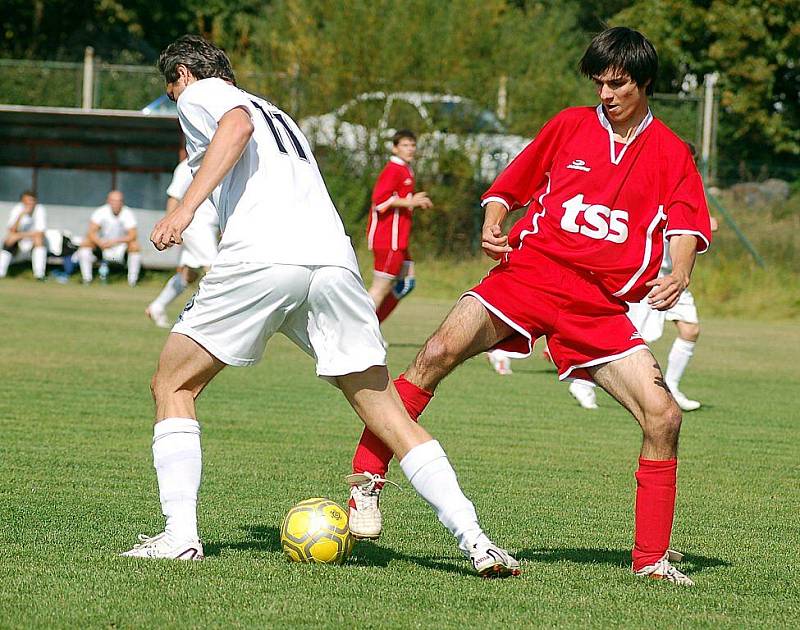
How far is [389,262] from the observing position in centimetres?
1459

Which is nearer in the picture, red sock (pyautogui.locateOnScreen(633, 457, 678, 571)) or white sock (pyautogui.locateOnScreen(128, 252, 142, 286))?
red sock (pyautogui.locateOnScreen(633, 457, 678, 571))

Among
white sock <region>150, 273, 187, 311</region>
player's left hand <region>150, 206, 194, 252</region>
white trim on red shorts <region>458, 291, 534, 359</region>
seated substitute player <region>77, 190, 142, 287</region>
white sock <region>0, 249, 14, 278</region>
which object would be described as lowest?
white sock <region>0, 249, 14, 278</region>

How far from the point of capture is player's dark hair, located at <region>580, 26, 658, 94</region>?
520 centimetres

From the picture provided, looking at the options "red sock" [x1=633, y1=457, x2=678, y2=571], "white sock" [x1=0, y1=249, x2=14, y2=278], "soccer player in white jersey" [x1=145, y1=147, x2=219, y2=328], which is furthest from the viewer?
"white sock" [x1=0, y1=249, x2=14, y2=278]

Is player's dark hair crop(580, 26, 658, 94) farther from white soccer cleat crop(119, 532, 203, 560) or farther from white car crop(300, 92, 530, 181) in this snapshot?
white car crop(300, 92, 530, 181)

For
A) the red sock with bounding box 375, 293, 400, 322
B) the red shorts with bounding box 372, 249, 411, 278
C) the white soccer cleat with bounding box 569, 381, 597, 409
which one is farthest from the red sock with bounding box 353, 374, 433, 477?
the red sock with bounding box 375, 293, 400, 322

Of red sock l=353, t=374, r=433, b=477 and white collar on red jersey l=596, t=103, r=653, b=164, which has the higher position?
white collar on red jersey l=596, t=103, r=653, b=164

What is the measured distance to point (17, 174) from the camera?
1098 inches

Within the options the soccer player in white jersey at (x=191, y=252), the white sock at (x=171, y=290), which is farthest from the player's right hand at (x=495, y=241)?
the white sock at (x=171, y=290)

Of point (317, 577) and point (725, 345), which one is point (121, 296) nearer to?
point (725, 345)

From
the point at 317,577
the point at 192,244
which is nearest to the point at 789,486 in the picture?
the point at 317,577

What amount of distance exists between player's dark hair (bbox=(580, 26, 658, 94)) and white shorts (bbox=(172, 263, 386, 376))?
126 centimetres

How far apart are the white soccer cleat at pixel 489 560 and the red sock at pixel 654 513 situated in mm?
568

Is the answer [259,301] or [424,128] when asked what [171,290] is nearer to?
[259,301]
